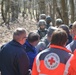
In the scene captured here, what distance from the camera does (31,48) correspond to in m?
5.98

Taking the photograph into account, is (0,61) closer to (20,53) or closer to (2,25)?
(20,53)

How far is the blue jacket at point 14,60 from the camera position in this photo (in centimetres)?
527

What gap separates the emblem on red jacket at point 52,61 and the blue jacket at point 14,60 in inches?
39.5

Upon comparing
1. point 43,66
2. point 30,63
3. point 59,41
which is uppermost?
point 59,41

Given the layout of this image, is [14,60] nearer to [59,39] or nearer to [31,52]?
[31,52]

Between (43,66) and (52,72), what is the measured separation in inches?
6.2

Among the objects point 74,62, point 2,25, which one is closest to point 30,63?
point 74,62

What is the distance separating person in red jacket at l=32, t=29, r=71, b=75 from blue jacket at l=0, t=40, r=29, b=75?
2.90 ft

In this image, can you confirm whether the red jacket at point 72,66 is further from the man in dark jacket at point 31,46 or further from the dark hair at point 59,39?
the man in dark jacket at point 31,46

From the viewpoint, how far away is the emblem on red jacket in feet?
14.1

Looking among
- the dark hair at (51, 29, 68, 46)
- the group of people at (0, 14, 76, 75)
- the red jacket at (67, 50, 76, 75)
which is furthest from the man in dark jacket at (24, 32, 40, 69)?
the red jacket at (67, 50, 76, 75)

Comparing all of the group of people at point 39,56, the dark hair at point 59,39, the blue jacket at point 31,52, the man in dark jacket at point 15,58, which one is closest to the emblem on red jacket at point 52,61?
the group of people at point 39,56

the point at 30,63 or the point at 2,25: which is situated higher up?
the point at 30,63

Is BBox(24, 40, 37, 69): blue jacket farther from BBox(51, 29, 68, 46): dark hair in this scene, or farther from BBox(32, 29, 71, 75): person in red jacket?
BBox(51, 29, 68, 46): dark hair
